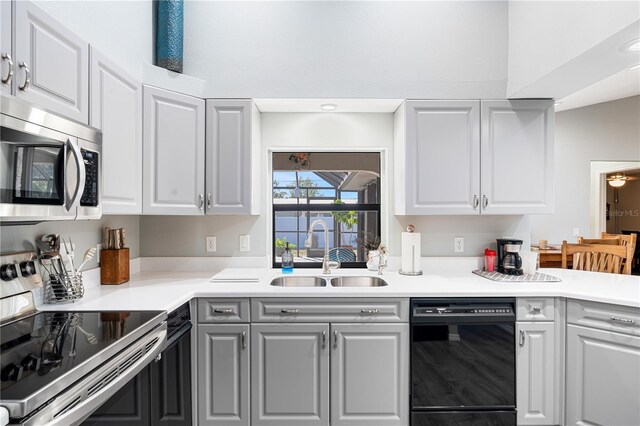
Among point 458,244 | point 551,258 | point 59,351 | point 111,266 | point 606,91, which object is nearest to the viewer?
point 59,351

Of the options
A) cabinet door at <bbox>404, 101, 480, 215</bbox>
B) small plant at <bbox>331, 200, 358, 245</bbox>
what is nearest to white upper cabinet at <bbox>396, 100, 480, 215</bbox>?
cabinet door at <bbox>404, 101, 480, 215</bbox>

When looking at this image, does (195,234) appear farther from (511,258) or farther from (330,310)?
(511,258)

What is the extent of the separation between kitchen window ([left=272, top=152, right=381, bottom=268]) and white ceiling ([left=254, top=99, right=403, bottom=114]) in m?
0.37

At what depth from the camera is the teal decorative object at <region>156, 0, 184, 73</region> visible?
227 cm

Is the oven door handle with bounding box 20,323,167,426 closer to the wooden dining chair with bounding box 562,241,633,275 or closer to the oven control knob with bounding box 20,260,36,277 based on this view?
the oven control knob with bounding box 20,260,36,277

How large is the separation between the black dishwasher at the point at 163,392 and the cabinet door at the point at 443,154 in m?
1.64

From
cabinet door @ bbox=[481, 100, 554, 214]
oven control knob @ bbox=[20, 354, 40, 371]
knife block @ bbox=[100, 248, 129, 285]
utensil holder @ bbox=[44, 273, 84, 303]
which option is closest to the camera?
oven control knob @ bbox=[20, 354, 40, 371]

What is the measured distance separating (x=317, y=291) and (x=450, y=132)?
55.4 inches

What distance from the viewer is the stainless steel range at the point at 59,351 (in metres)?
0.87

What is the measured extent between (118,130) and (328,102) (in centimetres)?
135

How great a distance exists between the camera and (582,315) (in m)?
1.90

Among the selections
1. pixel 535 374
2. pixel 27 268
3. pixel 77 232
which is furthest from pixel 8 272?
pixel 535 374

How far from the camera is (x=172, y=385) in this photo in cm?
165

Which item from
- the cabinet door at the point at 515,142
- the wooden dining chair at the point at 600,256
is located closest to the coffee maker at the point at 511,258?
the cabinet door at the point at 515,142
